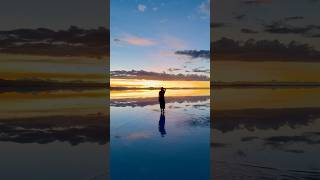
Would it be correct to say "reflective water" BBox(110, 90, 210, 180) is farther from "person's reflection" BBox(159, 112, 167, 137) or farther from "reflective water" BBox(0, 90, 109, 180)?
"reflective water" BBox(0, 90, 109, 180)

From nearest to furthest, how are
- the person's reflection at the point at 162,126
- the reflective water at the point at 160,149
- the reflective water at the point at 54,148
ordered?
1. the reflective water at the point at 160,149
2. the reflective water at the point at 54,148
3. the person's reflection at the point at 162,126

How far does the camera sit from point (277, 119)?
27.5 ft

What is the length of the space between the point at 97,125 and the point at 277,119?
151 inches

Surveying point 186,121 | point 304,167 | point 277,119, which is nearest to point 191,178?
point 304,167

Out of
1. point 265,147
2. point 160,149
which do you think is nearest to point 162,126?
point 160,149

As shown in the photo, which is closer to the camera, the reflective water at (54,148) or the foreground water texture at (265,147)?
the foreground water texture at (265,147)

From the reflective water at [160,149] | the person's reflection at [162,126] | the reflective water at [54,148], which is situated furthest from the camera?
the person's reflection at [162,126]

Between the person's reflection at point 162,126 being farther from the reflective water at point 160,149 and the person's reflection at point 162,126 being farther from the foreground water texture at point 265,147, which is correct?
the foreground water texture at point 265,147

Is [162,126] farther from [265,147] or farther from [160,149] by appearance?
[265,147]

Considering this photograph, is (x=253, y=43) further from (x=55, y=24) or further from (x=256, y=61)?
(x=55, y=24)

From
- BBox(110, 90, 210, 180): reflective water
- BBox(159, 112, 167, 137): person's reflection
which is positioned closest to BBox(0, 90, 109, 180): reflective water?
BBox(110, 90, 210, 180): reflective water

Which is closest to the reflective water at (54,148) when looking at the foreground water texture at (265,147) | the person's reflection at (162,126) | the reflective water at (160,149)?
the reflective water at (160,149)

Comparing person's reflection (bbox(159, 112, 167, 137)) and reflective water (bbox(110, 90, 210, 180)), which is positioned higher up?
person's reflection (bbox(159, 112, 167, 137))

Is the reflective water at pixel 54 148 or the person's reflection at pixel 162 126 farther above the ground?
the person's reflection at pixel 162 126
